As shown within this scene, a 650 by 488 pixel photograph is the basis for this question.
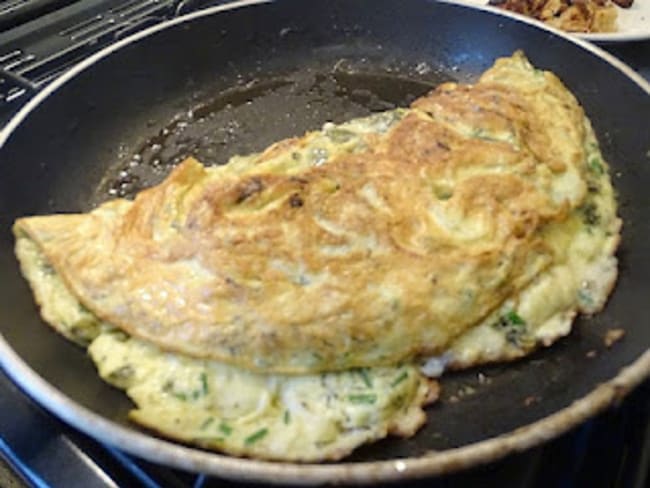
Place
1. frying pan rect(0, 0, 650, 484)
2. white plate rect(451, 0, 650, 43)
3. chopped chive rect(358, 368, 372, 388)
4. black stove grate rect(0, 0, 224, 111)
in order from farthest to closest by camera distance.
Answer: white plate rect(451, 0, 650, 43)
black stove grate rect(0, 0, 224, 111)
chopped chive rect(358, 368, 372, 388)
frying pan rect(0, 0, 650, 484)

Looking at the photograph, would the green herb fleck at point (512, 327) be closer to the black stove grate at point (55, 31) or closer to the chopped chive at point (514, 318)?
the chopped chive at point (514, 318)

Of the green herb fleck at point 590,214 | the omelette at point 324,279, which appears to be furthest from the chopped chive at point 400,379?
the green herb fleck at point 590,214

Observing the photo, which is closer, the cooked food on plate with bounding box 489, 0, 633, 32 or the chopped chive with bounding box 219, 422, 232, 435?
the chopped chive with bounding box 219, 422, 232, 435

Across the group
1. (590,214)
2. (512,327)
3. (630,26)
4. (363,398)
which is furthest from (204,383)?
(630,26)

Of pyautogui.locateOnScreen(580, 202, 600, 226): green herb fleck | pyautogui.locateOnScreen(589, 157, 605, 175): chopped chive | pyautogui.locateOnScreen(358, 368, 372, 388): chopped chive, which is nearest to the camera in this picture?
pyautogui.locateOnScreen(358, 368, 372, 388): chopped chive

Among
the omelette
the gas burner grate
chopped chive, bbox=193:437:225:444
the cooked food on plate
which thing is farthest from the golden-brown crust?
the cooked food on plate

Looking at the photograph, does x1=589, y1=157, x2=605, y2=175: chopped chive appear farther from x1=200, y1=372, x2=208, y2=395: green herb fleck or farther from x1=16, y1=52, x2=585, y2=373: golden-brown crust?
x1=200, y1=372, x2=208, y2=395: green herb fleck

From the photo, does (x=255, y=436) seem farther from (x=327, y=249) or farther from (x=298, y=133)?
(x=298, y=133)
